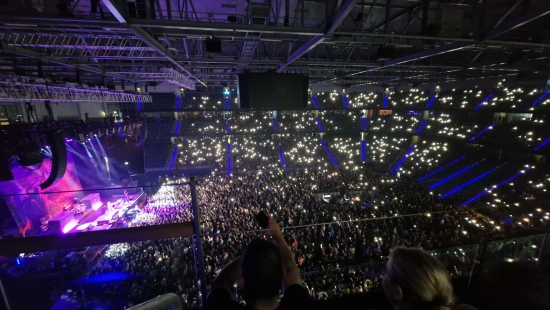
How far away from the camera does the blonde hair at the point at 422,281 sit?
0.91m

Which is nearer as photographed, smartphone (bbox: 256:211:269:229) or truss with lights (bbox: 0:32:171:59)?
smartphone (bbox: 256:211:269:229)

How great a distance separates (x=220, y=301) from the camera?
117cm

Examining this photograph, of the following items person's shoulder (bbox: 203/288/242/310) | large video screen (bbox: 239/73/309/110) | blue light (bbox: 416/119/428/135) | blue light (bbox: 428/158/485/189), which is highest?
large video screen (bbox: 239/73/309/110)

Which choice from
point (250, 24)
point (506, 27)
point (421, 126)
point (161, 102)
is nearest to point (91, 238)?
point (250, 24)

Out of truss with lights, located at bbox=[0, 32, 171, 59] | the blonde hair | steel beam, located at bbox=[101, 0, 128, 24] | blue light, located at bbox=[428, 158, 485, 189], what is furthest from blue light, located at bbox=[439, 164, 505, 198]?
steel beam, located at bbox=[101, 0, 128, 24]

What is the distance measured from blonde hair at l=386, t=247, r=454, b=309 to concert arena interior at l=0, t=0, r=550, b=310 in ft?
0.04

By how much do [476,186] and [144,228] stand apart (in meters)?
17.9

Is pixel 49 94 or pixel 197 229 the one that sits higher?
pixel 49 94

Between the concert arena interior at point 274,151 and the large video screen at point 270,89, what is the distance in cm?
A: 5

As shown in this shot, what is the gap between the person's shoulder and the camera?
1.14 meters

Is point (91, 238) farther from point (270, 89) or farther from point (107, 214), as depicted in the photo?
point (107, 214)

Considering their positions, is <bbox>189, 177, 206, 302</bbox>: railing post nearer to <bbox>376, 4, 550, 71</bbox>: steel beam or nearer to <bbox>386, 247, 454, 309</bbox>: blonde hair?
<bbox>386, 247, 454, 309</bbox>: blonde hair

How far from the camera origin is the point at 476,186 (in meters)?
14.0

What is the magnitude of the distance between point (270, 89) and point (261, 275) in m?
5.56
